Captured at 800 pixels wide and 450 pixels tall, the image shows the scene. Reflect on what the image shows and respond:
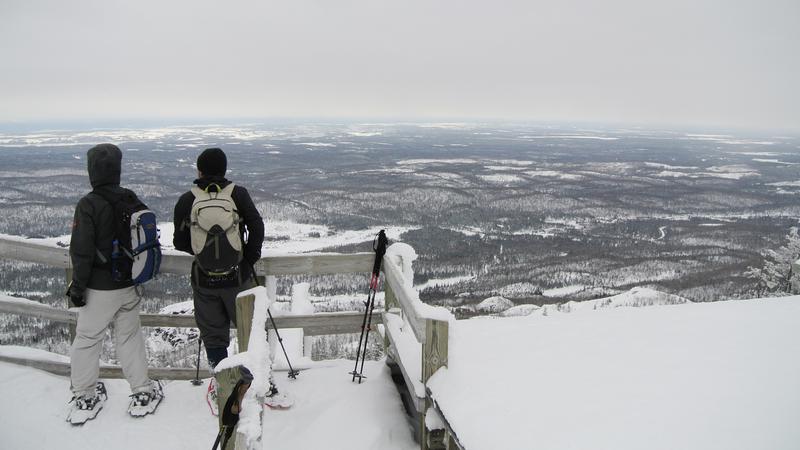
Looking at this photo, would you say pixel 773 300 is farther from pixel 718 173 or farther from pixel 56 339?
pixel 718 173

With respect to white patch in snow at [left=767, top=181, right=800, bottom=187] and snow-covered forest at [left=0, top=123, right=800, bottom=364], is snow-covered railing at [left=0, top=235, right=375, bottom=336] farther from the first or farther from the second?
white patch in snow at [left=767, top=181, right=800, bottom=187]

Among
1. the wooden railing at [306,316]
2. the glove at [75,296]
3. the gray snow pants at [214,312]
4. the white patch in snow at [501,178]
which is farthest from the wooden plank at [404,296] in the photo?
the white patch in snow at [501,178]

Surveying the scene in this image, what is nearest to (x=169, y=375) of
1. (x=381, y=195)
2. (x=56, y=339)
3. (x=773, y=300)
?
(x=773, y=300)

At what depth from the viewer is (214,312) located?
386cm

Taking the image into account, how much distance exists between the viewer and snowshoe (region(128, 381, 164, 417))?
13.0 ft

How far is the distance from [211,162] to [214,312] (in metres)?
1.18

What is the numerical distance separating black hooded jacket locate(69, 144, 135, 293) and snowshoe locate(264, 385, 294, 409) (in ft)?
4.90

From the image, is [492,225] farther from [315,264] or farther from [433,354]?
[433,354]

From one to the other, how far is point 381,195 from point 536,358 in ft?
392

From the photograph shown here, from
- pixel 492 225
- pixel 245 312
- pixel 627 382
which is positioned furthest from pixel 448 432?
pixel 492 225

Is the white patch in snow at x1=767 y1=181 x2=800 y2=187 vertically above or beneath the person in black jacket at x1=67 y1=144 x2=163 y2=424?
beneath

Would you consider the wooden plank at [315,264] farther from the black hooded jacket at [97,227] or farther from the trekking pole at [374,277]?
the black hooded jacket at [97,227]

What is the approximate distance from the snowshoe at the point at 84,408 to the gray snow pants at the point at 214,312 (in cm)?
106

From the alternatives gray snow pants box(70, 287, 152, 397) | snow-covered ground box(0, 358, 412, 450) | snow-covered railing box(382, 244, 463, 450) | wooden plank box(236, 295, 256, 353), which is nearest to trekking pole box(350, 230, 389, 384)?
snow-covered ground box(0, 358, 412, 450)
